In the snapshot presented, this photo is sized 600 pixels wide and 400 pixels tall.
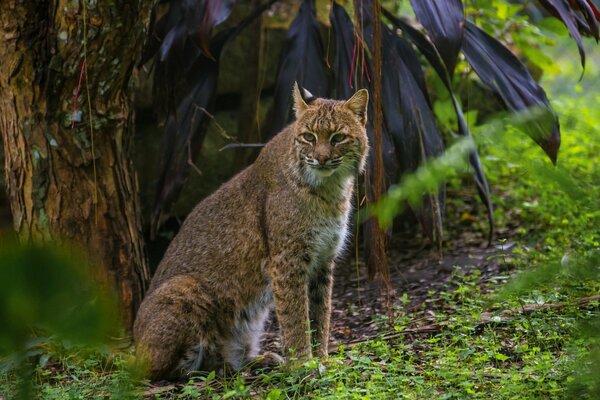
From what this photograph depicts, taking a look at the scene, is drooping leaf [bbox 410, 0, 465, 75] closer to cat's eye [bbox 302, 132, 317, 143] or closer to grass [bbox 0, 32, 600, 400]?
grass [bbox 0, 32, 600, 400]

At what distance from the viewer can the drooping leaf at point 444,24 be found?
13.3ft

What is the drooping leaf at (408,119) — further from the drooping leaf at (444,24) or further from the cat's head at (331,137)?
the drooping leaf at (444,24)

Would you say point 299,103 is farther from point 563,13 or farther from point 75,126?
point 563,13

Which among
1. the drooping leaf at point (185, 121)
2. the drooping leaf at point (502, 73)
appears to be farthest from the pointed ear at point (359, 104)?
the drooping leaf at point (185, 121)

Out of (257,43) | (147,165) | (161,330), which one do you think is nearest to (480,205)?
(257,43)

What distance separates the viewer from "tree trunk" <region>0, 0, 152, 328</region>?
442 cm

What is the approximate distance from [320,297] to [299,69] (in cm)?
156


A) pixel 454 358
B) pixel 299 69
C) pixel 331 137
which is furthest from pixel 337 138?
pixel 454 358

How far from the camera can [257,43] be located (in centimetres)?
635

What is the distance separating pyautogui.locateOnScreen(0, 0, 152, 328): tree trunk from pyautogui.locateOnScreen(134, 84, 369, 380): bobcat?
1.38ft

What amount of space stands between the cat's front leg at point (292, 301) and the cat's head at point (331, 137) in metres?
0.49

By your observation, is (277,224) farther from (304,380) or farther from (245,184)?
(304,380)

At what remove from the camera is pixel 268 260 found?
4516 mm

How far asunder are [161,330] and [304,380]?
908mm
